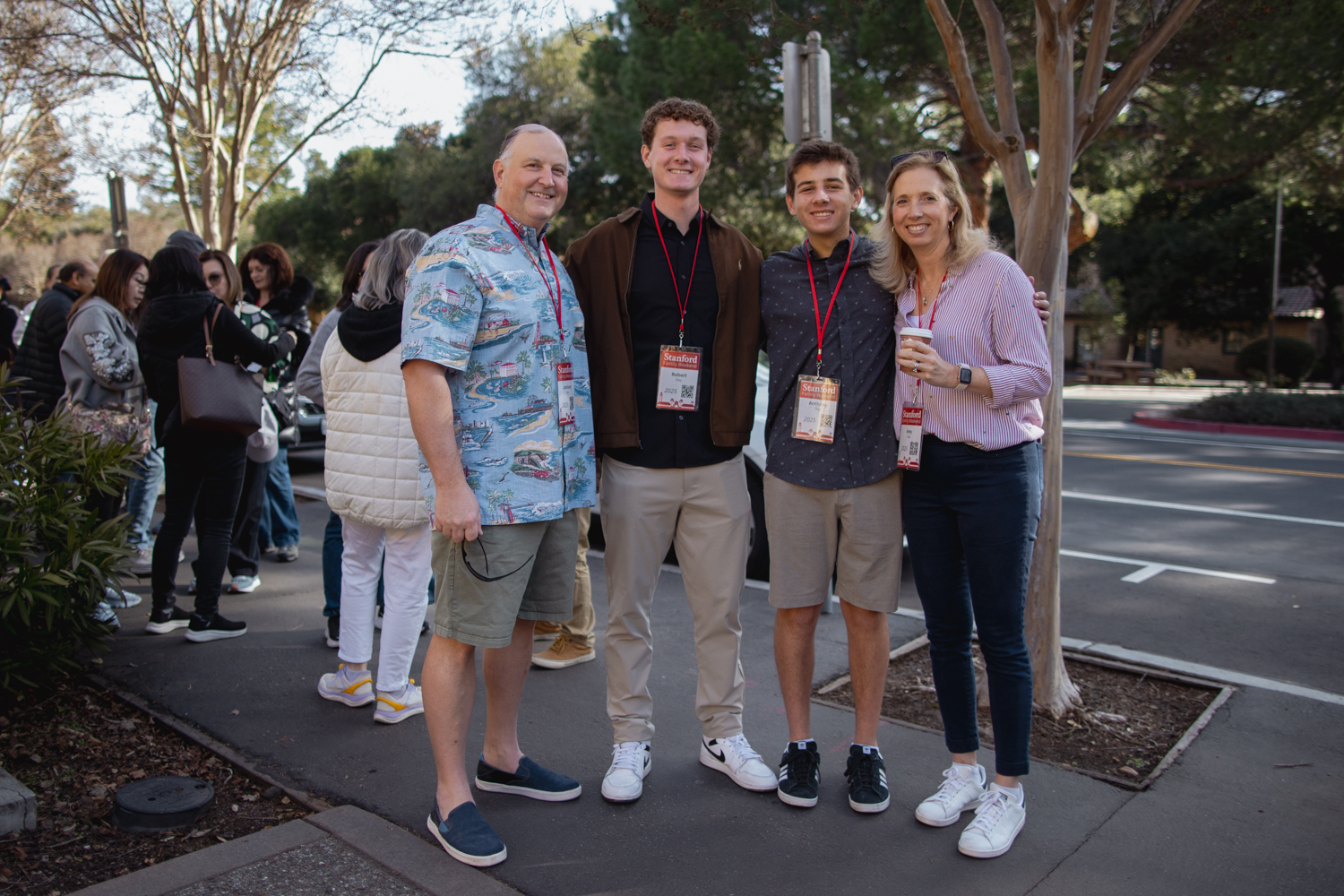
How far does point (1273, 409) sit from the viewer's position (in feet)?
54.9

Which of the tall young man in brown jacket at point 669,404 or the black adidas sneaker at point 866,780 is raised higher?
the tall young man in brown jacket at point 669,404

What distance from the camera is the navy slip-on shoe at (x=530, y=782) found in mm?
3178

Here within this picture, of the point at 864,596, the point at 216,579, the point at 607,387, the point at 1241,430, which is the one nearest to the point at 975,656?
the point at 864,596

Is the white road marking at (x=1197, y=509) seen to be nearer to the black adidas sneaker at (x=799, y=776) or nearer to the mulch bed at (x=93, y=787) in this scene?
the black adidas sneaker at (x=799, y=776)

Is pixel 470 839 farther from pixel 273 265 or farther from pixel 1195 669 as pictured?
pixel 273 265

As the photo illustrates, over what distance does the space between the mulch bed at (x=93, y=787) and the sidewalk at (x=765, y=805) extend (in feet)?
0.52

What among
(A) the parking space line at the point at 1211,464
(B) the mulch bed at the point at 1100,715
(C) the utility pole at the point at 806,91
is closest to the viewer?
(B) the mulch bed at the point at 1100,715

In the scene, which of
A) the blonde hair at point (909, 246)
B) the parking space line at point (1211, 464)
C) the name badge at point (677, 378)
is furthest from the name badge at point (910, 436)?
the parking space line at point (1211, 464)

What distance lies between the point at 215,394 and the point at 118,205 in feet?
21.1

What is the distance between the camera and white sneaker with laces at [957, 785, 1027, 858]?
111 inches

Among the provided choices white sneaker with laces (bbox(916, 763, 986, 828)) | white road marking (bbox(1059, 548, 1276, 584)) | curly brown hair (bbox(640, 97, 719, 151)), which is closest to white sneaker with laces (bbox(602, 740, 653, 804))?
white sneaker with laces (bbox(916, 763, 986, 828))

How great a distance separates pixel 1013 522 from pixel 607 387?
1.32 m

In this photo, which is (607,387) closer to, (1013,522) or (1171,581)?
(1013,522)

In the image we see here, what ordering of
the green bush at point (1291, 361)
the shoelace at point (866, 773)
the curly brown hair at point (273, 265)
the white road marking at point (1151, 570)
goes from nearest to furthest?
the shoelace at point (866, 773)
the curly brown hair at point (273, 265)
the white road marking at point (1151, 570)
the green bush at point (1291, 361)
